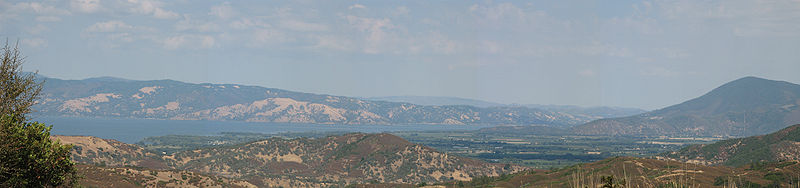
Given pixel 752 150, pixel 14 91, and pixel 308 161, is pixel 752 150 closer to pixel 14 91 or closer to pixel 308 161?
pixel 308 161

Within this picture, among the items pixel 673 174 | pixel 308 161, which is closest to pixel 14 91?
pixel 673 174

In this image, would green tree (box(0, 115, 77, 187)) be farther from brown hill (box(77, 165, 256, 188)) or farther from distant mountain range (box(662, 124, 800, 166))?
distant mountain range (box(662, 124, 800, 166))

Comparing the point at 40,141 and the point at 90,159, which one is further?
the point at 90,159

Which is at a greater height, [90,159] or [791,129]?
[791,129]

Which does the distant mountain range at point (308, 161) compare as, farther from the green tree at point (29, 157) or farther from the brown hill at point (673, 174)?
the green tree at point (29, 157)

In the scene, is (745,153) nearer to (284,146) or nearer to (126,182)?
(284,146)

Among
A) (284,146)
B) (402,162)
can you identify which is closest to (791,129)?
(402,162)
